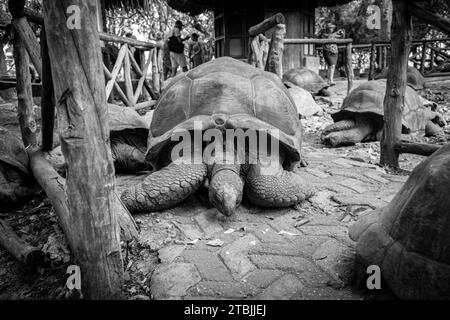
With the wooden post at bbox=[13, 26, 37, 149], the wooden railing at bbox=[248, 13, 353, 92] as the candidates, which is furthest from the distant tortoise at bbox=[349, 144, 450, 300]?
the wooden railing at bbox=[248, 13, 353, 92]

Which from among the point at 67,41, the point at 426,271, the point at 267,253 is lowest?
the point at 267,253

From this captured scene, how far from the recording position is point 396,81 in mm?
3727

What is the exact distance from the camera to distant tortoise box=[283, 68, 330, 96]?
920 cm

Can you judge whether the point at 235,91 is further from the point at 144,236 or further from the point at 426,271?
the point at 426,271

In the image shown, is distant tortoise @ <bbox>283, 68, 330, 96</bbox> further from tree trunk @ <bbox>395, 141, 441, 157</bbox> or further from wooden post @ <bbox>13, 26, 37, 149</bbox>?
wooden post @ <bbox>13, 26, 37, 149</bbox>

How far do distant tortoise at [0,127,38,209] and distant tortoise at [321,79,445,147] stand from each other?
3.88 metres

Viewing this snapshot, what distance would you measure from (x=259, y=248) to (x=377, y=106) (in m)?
3.80

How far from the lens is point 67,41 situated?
1422 millimetres

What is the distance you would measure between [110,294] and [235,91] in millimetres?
1908

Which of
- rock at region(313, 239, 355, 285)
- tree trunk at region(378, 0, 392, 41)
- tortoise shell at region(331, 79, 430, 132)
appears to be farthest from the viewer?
tree trunk at region(378, 0, 392, 41)

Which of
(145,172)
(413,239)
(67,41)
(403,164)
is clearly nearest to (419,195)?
(413,239)

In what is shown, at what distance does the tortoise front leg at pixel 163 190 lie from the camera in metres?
2.53

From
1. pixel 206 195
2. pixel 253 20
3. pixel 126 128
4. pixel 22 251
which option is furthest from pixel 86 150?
pixel 253 20

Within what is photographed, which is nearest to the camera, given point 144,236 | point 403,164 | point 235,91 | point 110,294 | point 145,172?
point 110,294
